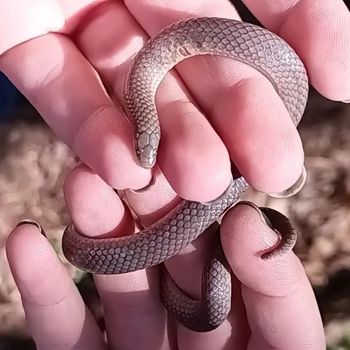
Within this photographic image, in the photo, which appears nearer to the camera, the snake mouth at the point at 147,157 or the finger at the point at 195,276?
the snake mouth at the point at 147,157

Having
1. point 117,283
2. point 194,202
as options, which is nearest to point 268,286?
point 194,202

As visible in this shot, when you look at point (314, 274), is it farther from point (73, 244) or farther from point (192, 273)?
point (73, 244)

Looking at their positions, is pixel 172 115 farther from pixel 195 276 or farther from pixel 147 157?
pixel 195 276

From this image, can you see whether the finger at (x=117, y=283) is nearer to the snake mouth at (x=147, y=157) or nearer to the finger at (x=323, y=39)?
the snake mouth at (x=147, y=157)

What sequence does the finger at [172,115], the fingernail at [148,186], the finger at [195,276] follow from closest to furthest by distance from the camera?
the finger at [172,115], the fingernail at [148,186], the finger at [195,276]

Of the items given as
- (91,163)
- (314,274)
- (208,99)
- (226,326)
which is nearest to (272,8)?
(208,99)

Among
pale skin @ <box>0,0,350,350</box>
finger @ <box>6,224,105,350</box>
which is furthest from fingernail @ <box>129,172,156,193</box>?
finger @ <box>6,224,105,350</box>

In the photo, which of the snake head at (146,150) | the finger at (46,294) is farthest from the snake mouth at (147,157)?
the finger at (46,294)
